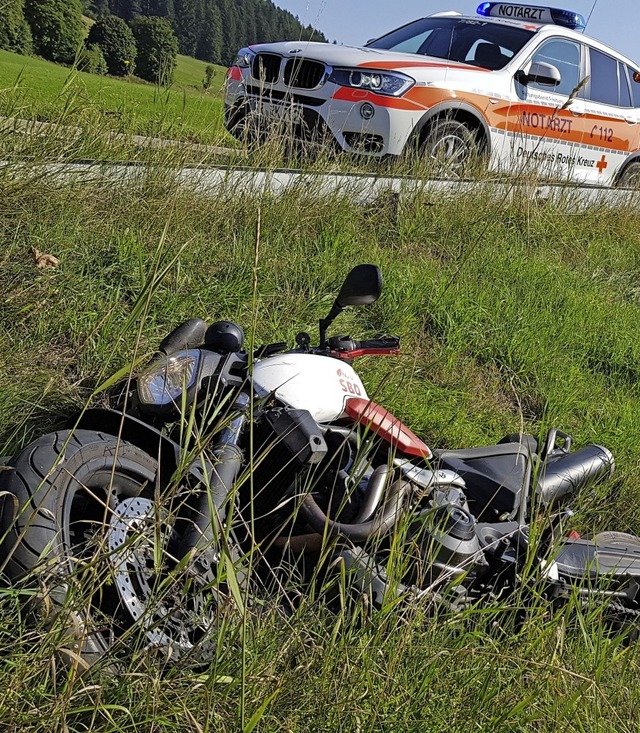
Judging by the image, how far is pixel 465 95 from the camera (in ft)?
24.1

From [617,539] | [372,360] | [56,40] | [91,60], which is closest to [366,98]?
[91,60]

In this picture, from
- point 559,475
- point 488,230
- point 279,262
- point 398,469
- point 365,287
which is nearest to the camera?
point 365,287

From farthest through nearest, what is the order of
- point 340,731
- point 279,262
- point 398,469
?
point 279,262 < point 398,469 < point 340,731

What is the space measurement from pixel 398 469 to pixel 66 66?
151 inches

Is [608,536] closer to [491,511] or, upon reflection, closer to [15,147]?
[491,511]

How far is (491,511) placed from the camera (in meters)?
2.99

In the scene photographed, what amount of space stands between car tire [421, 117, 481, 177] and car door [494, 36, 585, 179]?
399mm

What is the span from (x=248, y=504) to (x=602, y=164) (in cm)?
857

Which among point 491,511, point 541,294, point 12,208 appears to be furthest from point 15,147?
point 541,294

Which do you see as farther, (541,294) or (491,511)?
(541,294)

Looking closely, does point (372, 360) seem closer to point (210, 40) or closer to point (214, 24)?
point (210, 40)

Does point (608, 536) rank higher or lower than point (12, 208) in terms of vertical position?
lower

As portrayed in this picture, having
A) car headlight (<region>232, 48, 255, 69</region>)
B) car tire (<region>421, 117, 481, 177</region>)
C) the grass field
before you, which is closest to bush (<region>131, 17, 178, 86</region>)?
the grass field

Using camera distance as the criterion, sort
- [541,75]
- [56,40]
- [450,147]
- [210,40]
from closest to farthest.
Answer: [450,147]
[56,40]
[541,75]
[210,40]
